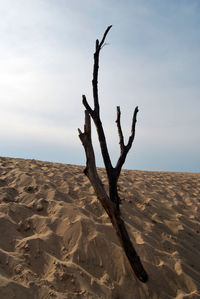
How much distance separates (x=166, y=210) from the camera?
5.22 metres

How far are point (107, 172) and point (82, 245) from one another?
1.19 meters

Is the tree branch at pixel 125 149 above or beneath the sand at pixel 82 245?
above

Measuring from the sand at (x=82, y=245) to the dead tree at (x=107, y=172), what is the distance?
1.23 ft

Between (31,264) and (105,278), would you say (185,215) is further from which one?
(31,264)

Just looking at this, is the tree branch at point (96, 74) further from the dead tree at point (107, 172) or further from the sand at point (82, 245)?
the sand at point (82, 245)

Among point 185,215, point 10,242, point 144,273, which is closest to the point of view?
point 144,273

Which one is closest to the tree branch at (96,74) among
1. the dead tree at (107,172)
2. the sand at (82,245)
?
the dead tree at (107,172)

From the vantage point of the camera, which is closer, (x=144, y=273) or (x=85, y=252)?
(x=144, y=273)

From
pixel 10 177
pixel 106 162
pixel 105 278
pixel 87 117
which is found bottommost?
pixel 105 278

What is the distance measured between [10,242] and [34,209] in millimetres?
942

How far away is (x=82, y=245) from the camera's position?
3.34 m

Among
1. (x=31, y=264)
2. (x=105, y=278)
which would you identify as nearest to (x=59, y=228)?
(x=31, y=264)

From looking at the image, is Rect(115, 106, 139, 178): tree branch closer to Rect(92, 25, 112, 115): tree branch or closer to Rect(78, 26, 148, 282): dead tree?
Rect(78, 26, 148, 282): dead tree

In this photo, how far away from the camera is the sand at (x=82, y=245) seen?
2.69 metres
